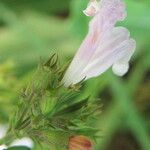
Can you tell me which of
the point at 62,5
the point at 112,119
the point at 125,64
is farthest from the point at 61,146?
the point at 62,5

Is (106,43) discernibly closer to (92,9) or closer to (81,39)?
(92,9)

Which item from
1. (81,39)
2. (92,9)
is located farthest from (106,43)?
(81,39)

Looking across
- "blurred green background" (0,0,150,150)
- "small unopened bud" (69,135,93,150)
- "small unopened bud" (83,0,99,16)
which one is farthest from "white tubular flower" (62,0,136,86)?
"blurred green background" (0,0,150,150)

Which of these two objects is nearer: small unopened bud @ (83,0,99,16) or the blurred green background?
small unopened bud @ (83,0,99,16)

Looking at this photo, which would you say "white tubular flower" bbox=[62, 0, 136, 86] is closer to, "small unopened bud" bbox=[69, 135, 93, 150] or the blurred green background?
"small unopened bud" bbox=[69, 135, 93, 150]

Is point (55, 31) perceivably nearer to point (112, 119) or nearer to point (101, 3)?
point (112, 119)

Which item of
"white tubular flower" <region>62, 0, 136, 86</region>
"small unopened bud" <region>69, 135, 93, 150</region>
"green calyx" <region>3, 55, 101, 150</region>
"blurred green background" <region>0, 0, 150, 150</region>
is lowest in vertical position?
"small unopened bud" <region>69, 135, 93, 150</region>

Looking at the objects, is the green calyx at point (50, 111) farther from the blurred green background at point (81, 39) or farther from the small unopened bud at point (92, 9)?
the blurred green background at point (81, 39)
